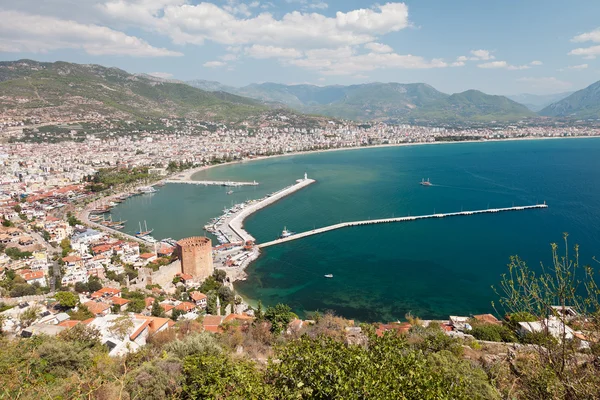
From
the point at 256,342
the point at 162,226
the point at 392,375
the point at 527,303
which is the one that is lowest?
the point at 162,226

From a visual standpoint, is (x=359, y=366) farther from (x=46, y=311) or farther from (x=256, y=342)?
(x=46, y=311)

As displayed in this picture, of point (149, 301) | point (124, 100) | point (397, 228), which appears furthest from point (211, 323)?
point (124, 100)

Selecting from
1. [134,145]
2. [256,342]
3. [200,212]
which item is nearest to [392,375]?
[256,342]

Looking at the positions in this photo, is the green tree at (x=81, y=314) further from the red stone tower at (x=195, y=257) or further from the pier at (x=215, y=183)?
the pier at (x=215, y=183)

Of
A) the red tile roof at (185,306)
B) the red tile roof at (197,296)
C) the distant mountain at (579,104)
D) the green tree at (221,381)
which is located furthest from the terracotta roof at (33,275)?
the distant mountain at (579,104)

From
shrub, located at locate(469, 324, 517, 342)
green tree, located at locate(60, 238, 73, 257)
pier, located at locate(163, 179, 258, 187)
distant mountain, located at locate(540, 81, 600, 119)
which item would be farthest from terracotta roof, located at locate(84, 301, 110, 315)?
distant mountain, located at locate(540, 81, 600, 119)
